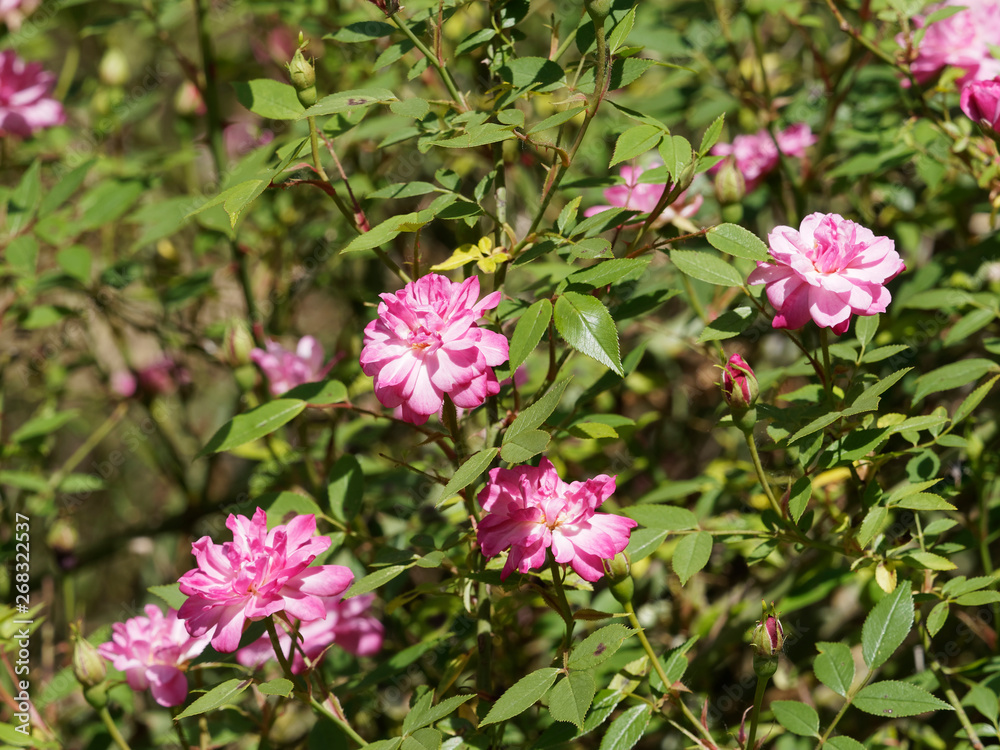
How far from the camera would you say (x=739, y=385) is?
96 cm

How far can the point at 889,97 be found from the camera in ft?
5.63

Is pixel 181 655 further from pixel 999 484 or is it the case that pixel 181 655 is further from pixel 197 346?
pixel 999 484

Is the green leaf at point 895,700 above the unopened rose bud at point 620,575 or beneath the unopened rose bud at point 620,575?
beneath

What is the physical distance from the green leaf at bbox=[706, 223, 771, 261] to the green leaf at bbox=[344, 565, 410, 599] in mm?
487

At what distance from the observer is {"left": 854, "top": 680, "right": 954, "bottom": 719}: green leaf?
3.02 feet

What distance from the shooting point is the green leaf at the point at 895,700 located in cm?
92

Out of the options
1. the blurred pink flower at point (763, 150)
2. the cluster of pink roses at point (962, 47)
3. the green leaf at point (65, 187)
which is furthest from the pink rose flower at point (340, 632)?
the cluster of pink roses at point (962, 47)

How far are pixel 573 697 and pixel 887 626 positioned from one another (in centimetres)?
38

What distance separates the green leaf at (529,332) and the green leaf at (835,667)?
19.5 inches

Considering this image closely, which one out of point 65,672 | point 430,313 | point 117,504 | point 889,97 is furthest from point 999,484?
point 117,504

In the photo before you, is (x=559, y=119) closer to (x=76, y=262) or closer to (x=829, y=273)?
(x=829, y=273)

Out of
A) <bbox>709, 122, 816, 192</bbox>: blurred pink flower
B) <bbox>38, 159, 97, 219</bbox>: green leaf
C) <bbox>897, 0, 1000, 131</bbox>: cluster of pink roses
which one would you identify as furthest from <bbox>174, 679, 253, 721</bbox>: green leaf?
<bbox>897, 0, 1000, 131</bbox>: cluster of pink roses

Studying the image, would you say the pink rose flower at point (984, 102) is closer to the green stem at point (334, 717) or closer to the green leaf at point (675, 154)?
the green leaf at point (675, 154)

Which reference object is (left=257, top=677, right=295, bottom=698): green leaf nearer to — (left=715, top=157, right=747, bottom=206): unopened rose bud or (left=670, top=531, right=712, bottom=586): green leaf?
(left=670, top=531, right=712, bottom=586): green leaf
